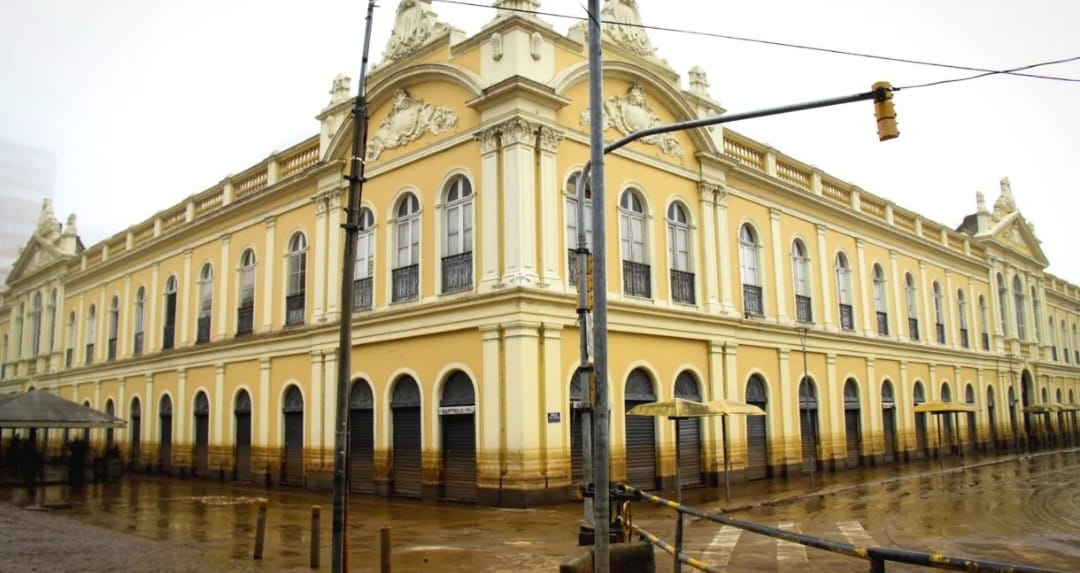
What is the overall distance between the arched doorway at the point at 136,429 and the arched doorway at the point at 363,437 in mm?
14551

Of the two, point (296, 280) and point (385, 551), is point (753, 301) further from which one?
point (385, 551)

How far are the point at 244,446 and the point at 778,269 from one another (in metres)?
16.9

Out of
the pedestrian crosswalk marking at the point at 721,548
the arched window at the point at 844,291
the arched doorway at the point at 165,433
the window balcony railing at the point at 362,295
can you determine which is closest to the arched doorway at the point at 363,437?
the window balcony railing at the point at 362,295

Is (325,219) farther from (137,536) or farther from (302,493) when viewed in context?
(137,536)

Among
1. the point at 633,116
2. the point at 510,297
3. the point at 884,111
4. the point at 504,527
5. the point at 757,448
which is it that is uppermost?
the point at 633,116

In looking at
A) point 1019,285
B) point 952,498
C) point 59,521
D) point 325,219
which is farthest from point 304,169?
point 1019,285

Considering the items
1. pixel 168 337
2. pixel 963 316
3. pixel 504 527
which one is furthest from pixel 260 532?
pixel 963 316

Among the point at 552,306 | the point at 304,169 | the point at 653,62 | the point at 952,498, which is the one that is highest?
the point at 653,62

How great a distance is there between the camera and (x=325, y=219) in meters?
23.3

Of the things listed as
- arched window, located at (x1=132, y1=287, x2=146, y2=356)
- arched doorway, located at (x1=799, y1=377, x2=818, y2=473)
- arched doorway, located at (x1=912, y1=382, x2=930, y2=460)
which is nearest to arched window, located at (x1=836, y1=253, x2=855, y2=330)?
arched doorway, located at (x1=799, y1=377, x2=818, y2=473)

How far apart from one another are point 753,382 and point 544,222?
9005 mm

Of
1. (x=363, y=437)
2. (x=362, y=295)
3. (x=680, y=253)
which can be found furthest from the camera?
(x=680, y=253)

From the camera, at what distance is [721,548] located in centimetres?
1211

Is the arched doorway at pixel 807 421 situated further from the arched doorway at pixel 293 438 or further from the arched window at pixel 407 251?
the arched doorway at pixel 293 438
